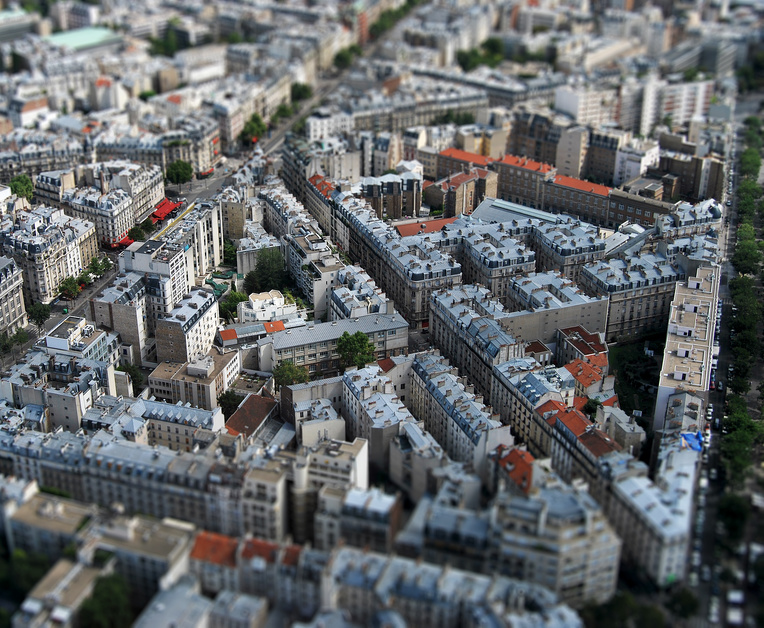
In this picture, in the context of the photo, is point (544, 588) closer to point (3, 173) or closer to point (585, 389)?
point (585, 389)

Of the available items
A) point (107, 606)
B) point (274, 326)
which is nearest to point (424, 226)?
point (274, 326)

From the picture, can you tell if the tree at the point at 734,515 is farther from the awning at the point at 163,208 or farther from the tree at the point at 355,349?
the awning at the point at 163,208

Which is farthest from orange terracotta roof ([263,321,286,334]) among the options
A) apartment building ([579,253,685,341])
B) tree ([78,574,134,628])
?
tree ([78,574,134,628])

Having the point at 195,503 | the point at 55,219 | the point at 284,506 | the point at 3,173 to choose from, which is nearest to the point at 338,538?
the point at 284,506

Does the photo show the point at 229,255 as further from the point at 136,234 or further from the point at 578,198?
the point at 578,198

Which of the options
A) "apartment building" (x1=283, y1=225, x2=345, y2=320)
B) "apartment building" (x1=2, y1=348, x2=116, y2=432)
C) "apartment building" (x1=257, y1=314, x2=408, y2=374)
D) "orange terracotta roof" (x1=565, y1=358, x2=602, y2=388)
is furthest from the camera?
"apartment building" (x1=283, y1=225, x2=345, y2=320)

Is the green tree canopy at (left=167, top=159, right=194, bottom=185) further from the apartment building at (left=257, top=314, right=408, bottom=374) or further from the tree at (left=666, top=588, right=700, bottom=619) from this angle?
the tree at (left=666, top=588, right=700, bottom=619)
